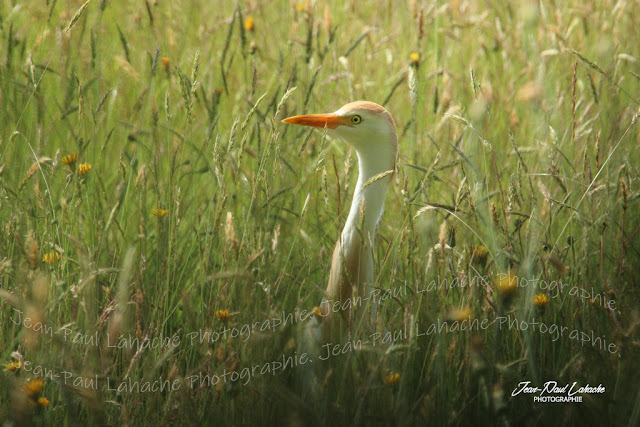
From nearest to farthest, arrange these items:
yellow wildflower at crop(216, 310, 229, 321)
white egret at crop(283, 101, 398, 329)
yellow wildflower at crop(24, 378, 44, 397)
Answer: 1. yellow wildflower at crop(24, 378, 44, 397)
2. yellow wildflower at crop(216, 310, 229, 321)
3. white egret at crop(283, 101, 398, 329)

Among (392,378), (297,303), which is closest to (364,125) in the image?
(297,303)

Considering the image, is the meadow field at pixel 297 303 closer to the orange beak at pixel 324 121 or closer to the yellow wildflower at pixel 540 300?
the yellow wildflower at pixel 540 300

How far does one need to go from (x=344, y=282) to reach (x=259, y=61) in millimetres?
2022

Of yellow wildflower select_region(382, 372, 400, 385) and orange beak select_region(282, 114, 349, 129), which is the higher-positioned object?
orange beak select_region(282, 114, 349, 129)

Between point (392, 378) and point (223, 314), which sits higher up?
point (223, 314)

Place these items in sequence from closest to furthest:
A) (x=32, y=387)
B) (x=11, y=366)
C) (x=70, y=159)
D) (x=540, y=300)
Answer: (x=32, y=387) < (x=11, y=366) < (x=540, y=300) < (x=70, y=159)

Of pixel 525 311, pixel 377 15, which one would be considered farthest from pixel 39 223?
pixel 377 15

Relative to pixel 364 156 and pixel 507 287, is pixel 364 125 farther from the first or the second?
pixel 507 287

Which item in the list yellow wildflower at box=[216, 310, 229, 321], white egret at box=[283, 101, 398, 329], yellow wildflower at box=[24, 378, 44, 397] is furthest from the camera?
A: white egret at box=[283, 101, 398, 329]

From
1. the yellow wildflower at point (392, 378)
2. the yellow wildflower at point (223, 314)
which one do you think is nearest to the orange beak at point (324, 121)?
the yellow wildflower at point (223, 314)

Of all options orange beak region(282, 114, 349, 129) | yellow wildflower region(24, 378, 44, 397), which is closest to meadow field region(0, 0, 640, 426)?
yellow wildflower region(24, 378, 44, 397)

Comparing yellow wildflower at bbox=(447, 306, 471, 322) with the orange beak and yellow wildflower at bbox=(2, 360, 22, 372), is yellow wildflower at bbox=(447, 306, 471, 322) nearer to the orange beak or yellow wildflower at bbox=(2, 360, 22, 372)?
the orange beak

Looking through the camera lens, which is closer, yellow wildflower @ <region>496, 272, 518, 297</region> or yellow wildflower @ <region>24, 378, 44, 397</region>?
yellow wildflower @ <region>24, 378, 44, 397</region>

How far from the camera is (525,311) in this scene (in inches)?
56.0
